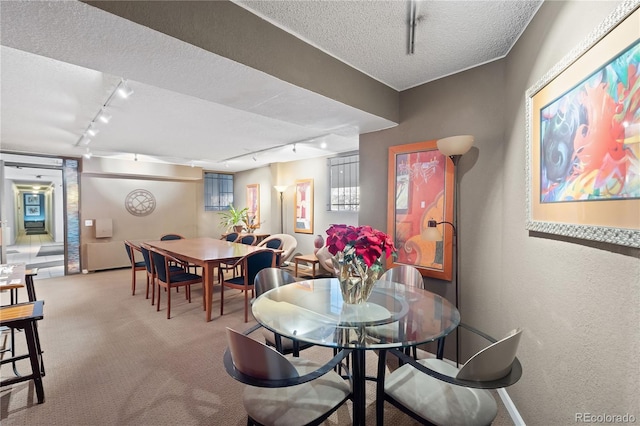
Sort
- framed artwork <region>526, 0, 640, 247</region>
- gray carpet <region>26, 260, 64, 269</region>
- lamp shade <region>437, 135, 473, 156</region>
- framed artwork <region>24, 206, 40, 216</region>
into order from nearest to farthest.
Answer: framed artwork <region>526, 0, 640, 247</region>
lamp shade <region>437, 135, 473, 156</region>
gray carpet <region>26, 260, 64, 269</region>
framed artwork <region>24, 206, 40, 216</region>

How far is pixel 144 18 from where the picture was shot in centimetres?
138

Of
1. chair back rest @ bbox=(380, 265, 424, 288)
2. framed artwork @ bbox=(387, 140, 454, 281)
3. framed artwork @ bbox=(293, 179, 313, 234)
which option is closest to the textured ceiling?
framed artwork @ bbox=(387, 140, 454, 281)

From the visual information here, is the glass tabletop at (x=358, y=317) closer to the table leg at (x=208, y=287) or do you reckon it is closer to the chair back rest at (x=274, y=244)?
the table leg at (x=208, y=287)

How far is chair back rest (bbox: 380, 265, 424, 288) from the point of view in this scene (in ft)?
7.91

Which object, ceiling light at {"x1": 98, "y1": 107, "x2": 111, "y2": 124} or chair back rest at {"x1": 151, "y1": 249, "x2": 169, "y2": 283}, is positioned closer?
ceiling light at {"x1": 98, "y1": 107, "x2": 111, "y2": 124}

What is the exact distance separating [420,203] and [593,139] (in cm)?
153

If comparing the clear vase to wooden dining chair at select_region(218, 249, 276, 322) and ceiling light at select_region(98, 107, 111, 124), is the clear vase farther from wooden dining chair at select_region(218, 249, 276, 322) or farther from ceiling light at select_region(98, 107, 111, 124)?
ceiling light at select_region(98, 107, 111, 124)

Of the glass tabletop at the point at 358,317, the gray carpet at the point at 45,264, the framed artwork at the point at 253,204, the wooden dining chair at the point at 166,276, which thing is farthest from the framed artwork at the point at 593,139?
the gray carpet at the point at 45,264

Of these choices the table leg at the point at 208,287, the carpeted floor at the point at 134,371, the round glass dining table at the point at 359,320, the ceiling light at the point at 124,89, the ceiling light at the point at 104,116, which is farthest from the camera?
the table leg at the point at 208,287

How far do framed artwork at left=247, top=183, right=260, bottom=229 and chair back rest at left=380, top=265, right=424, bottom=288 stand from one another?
546 cm

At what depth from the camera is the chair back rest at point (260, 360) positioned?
1.20m

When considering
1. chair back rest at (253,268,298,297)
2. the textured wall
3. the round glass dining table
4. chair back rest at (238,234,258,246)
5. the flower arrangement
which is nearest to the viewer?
the textured wall

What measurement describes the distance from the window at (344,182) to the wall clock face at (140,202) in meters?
4.83

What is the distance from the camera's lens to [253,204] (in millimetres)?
8086
